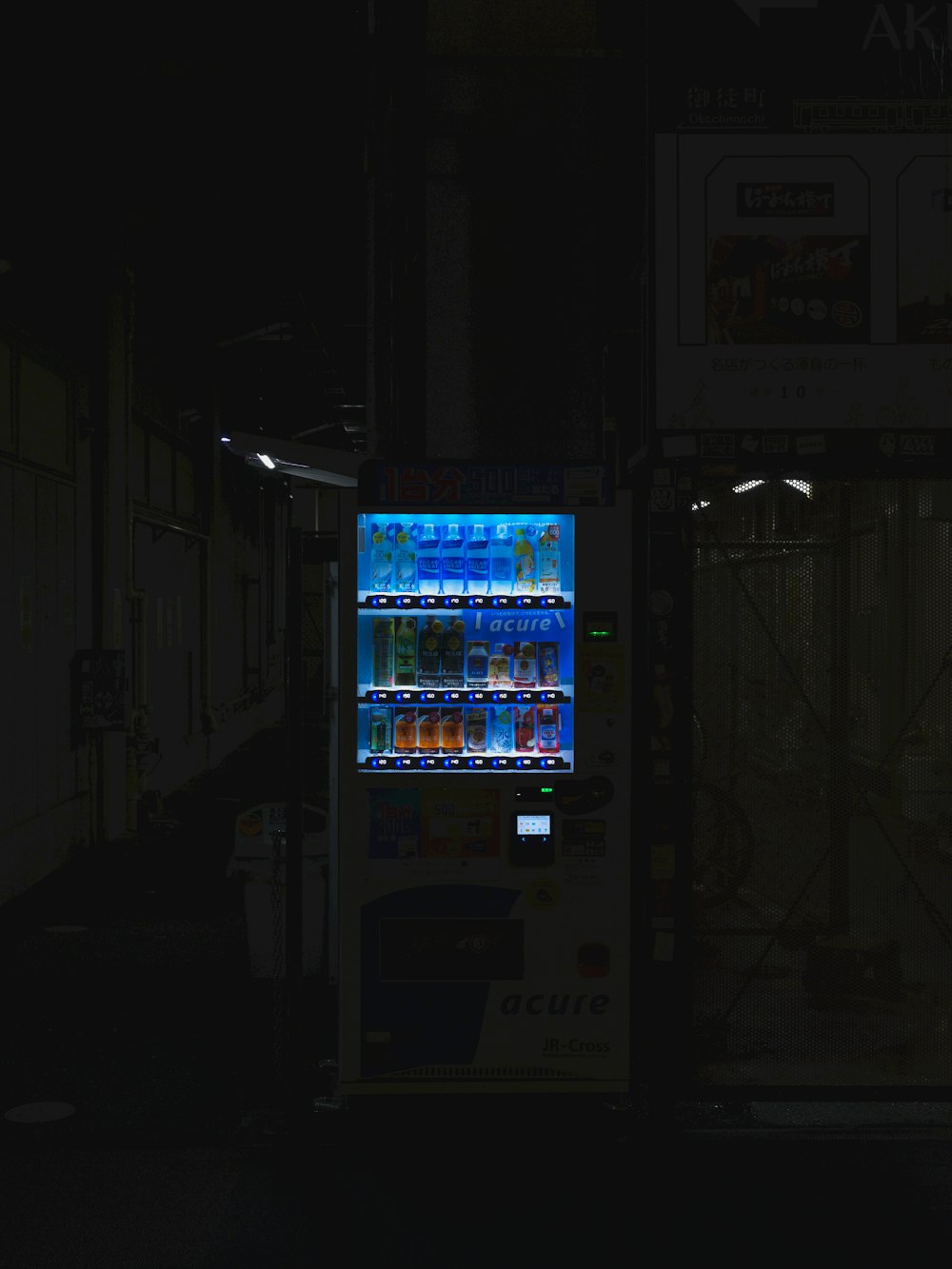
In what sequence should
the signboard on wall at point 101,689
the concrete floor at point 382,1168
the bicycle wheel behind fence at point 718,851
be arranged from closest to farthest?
the concrete floor at point 382,1168, the bicycle wheel behind fence at point 718,851, the signboard on wall at point 101,689

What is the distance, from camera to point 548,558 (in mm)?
4652

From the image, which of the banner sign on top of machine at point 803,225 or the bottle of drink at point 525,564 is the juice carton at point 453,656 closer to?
the bottle of drink at point 525,564

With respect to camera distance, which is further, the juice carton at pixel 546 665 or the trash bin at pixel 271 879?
the trash bin at pixel 271 879

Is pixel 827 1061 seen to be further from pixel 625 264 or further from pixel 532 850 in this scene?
pixel 625 264

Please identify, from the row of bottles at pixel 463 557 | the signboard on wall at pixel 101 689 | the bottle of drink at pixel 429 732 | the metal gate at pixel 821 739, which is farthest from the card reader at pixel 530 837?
the signboard on wall at pixel 101 689

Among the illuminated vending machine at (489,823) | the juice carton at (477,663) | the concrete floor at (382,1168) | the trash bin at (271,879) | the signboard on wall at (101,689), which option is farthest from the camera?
the signboard on wall at (101,689)

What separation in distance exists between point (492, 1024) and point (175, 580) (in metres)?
10.5

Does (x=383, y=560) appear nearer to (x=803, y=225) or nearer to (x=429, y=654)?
(x=429, y=654)

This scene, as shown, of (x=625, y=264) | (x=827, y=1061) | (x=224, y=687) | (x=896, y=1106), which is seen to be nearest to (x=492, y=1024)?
(x=827, y=1061)

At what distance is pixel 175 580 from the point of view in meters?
14.2

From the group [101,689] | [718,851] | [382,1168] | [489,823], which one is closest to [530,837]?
[489,823]

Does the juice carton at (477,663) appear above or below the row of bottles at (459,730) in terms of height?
above

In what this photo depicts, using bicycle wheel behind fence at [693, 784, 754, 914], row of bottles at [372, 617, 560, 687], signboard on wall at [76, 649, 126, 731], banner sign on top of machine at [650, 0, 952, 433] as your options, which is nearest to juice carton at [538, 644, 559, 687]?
row of bottles at [372, 617, 560, 687]

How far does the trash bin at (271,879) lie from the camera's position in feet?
20.4
